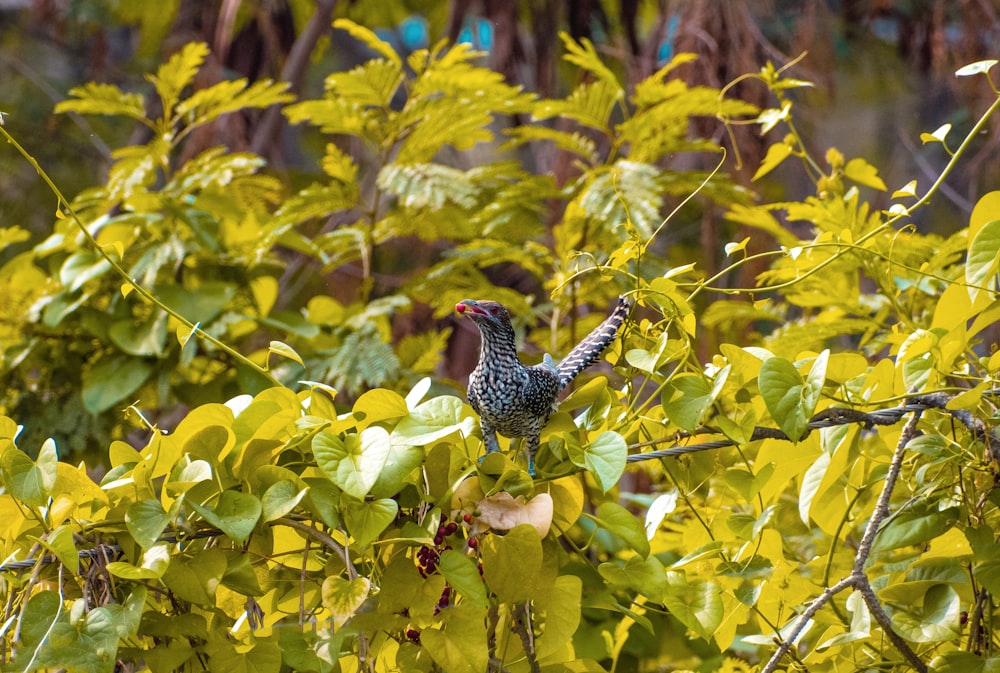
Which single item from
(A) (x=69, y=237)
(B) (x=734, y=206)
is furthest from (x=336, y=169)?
(B) (x=734, y=206)

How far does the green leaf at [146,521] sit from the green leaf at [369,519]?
0.14m

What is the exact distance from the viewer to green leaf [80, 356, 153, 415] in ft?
5.16

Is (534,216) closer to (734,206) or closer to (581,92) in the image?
(581,92)

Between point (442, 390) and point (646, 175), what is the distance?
48 cm

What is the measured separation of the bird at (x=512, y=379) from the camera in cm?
82

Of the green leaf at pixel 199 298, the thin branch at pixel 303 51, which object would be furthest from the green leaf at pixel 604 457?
the thin branch at pixel 303 51

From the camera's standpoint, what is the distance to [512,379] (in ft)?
2.68

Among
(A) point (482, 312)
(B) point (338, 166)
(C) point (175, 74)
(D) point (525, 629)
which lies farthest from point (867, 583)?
(C) point (175, 74)

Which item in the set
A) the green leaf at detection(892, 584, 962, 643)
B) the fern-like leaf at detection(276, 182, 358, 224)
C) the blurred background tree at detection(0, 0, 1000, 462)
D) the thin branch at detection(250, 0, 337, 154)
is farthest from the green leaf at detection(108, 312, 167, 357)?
the thin branch at detection(250, 0, 337, 154)

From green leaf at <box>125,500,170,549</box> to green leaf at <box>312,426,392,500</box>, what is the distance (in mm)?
124

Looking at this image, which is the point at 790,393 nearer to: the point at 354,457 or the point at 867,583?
the point at 867,583

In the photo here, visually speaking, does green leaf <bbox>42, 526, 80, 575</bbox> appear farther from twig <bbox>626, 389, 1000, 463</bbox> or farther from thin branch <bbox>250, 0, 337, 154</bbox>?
thin branch <bbox>250, 0, 337, 154</bbox>

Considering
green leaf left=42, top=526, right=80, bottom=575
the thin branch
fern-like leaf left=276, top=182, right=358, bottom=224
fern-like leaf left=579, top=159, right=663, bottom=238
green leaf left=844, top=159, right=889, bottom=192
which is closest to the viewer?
green leaf left=42, top=526, right=80, bottom=575

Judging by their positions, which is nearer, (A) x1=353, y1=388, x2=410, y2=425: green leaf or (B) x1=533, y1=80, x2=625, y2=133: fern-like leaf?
(A) x1=353, y1=388, x2=410, y2=425: green leaf
